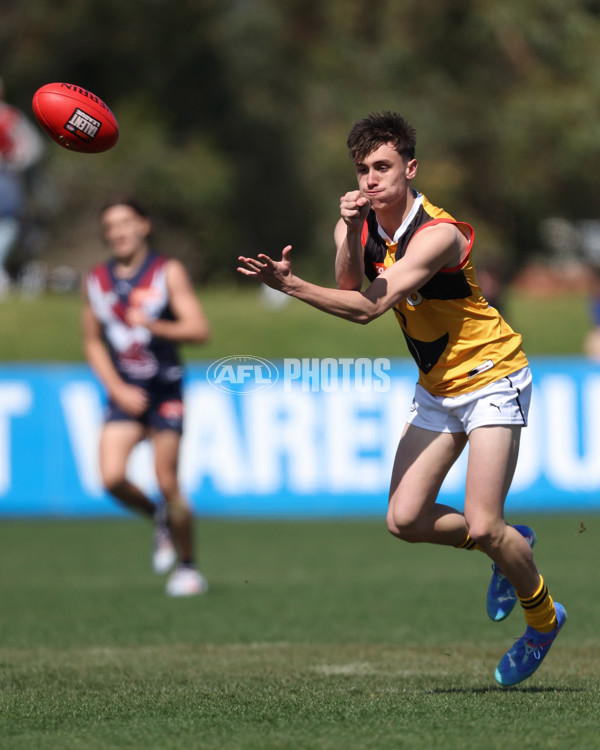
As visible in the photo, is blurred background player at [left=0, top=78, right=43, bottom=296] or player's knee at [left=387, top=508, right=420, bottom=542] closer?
player's knee at [left=387, top=508, right=420, bottom=542]

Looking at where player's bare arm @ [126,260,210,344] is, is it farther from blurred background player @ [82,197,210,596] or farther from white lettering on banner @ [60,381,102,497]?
white lettering on banner @ [60,381,102,497]

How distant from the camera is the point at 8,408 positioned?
13.3 m

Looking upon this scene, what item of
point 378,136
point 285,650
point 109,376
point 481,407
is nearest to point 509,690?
point 481,407

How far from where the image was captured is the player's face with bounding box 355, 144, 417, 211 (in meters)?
5.25

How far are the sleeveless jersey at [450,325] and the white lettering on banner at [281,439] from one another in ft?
24.9

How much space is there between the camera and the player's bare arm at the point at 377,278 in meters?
4.95

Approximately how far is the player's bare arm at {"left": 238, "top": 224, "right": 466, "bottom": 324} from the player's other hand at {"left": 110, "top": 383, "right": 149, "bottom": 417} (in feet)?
12.1

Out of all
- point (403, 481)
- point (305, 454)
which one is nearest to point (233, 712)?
point (403, 481)

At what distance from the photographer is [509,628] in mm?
7363

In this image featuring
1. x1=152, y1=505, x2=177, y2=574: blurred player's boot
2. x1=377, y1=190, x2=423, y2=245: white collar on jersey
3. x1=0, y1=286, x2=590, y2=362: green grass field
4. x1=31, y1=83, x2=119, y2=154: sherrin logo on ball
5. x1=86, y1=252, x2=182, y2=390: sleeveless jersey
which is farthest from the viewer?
x1=0, y1=286, x2=590, y2=362: green grass field

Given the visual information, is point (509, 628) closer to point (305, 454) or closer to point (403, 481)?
point (403, 481)

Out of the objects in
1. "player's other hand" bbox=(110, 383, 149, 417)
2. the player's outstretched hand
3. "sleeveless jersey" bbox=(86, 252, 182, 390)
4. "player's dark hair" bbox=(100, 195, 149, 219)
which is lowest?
"player's other hand" bbox=(110, 383, 149, 417)

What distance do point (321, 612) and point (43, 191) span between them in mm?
16252

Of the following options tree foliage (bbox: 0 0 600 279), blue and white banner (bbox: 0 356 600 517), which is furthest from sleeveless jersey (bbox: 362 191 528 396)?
tree foliage (bbox: 0 0 600 279)
